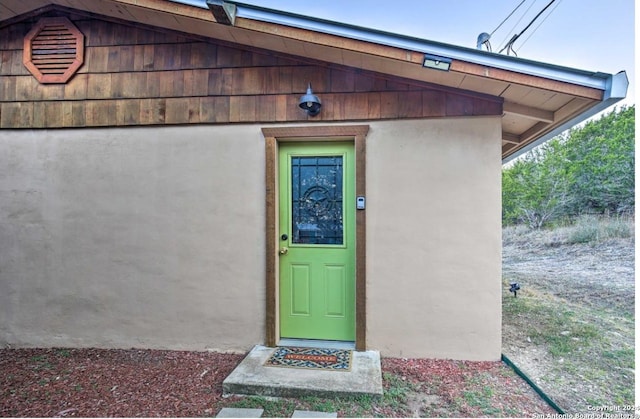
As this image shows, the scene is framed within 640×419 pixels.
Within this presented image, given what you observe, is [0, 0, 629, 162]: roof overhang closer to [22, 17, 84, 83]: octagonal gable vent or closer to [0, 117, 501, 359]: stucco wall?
[22, 17, 84, 83]: octagonal gable vent

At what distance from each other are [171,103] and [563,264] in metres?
8.57

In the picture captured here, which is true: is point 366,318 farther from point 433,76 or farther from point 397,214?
point 433,76

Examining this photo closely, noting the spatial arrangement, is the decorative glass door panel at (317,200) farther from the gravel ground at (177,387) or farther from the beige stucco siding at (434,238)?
the gravel ground at (177,387)

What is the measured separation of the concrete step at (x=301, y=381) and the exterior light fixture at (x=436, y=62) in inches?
92.4

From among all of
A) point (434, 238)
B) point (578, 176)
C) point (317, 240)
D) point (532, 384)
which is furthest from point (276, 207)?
point (578, 176)

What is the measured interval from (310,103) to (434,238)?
5.27 ft

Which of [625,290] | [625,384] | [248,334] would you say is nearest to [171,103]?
[248,334]

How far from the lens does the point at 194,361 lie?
9.07 ft

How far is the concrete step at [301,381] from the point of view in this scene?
2.15 m

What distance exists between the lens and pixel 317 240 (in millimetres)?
2955

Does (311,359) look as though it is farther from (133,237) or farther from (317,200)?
(133,237)

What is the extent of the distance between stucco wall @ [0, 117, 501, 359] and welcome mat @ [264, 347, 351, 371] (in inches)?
12.0

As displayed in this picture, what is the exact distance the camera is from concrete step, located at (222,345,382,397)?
7.05 feet

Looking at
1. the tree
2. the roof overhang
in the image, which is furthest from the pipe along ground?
the tree
